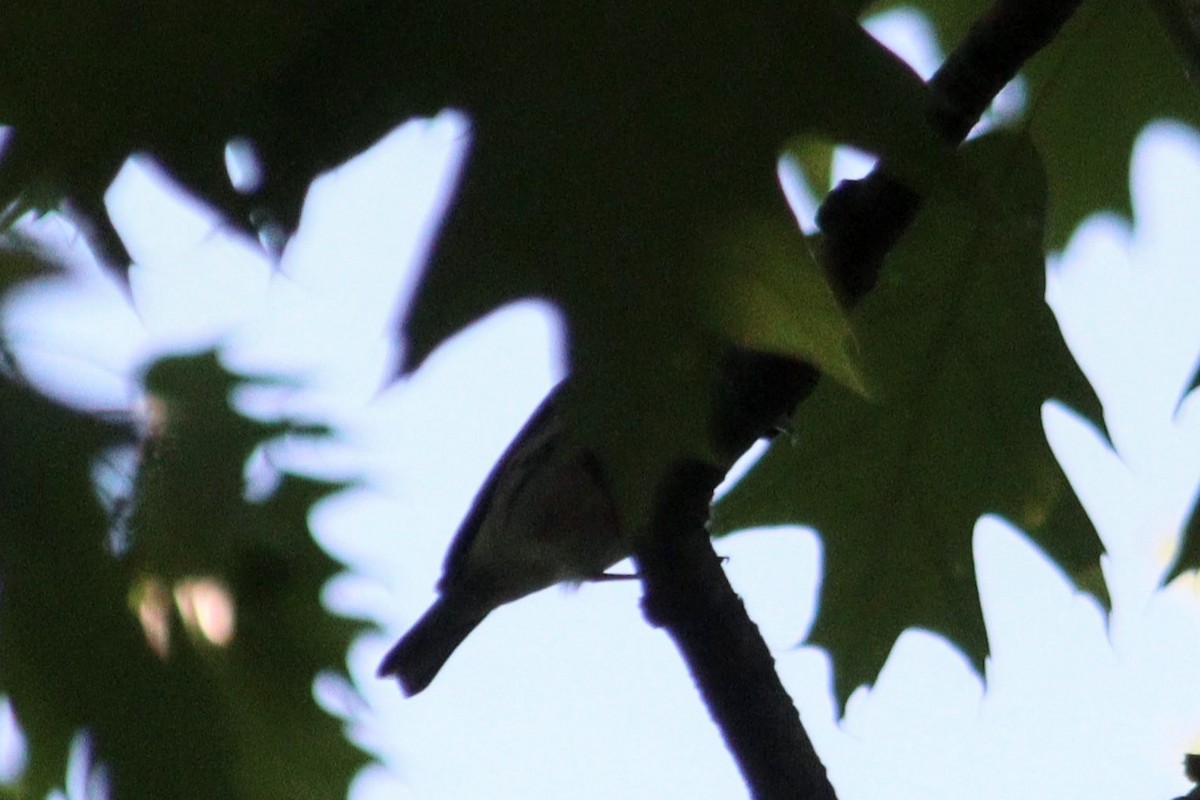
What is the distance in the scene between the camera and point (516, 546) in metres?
3.75

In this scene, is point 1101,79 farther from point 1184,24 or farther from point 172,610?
point 172,610

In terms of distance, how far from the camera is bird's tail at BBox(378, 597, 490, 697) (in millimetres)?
4102

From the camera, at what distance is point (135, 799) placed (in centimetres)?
265

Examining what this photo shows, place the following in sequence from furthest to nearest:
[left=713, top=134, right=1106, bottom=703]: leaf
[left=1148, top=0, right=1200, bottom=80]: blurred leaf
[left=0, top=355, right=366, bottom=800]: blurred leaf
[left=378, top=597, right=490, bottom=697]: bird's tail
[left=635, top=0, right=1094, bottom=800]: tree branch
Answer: [left=378, top=597, right=490, bottom=697]: bird's tail, [left=713, top=134, right=1106, bottom=703]: leaf, [left=0, top=355, right=366, bottom=800]: blurred leaf, [left=1148, top=0, right=1200, bottom=80]: blurred leaf, [left=635, top=0, right=1094, bottom=800]: tree branch

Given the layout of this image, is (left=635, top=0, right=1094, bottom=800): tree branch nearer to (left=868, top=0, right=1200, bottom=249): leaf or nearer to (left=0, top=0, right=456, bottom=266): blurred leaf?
(left=0, top=0, right=456, bottom=266): blurred leaf

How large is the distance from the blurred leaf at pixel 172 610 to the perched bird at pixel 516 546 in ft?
0.90

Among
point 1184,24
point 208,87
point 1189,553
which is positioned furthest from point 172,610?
point 1184,24

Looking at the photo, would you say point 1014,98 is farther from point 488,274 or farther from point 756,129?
point 488,274

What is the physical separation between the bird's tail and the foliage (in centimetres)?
58

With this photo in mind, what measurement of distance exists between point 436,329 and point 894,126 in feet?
1.72

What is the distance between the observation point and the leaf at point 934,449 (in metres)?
2.85

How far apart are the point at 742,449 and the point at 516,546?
167cm

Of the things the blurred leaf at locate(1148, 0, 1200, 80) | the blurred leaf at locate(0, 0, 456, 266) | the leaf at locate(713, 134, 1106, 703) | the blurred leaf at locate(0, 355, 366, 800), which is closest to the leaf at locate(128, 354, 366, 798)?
the blurred leaf at locate(0, 355, 366, 800)

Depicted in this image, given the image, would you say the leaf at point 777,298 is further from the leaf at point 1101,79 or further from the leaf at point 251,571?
the leaf at point 251,571
